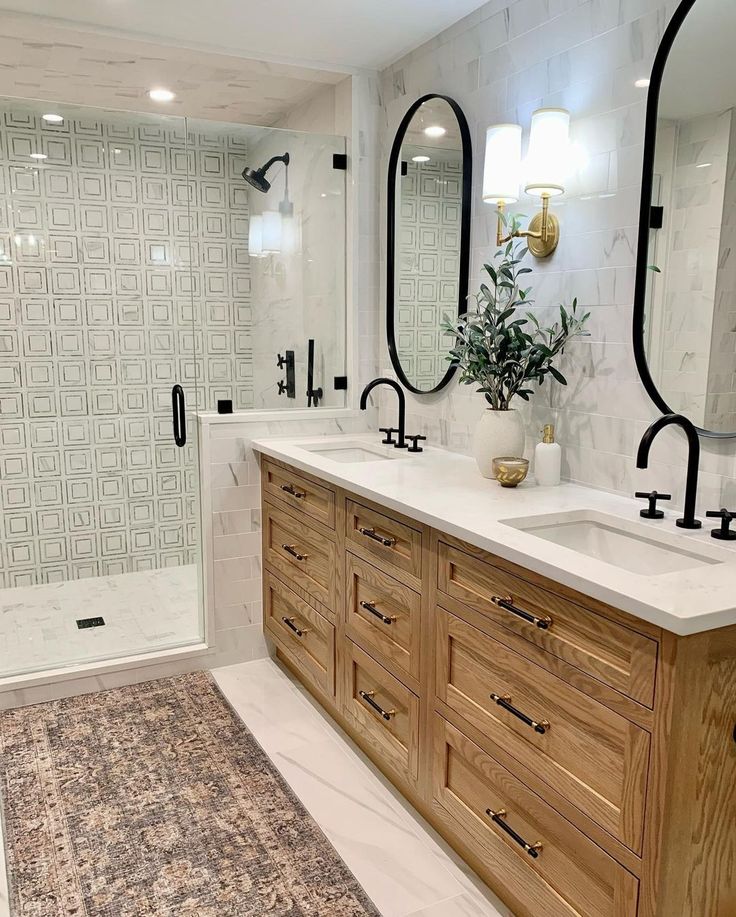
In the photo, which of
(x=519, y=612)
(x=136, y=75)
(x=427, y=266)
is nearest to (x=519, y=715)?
(x=519, y=612)

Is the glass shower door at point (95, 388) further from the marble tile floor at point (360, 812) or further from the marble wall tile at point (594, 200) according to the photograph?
the marble wall tile at point (594, 200)

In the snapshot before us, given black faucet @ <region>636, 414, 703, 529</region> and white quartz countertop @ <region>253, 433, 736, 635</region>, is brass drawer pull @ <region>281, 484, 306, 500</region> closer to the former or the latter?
white quartz countertop @ <region>253, 433, 736, 635</region>

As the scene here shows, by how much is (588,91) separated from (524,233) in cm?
44

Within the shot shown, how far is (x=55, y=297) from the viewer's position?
3033mm

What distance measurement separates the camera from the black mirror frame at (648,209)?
201 centimetres

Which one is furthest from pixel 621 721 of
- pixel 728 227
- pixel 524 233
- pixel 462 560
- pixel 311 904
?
pixel 524 233

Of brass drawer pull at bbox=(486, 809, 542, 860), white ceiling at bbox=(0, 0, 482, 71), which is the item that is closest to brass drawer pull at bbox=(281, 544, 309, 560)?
brass drawer pull at bbox=(486, 809, 542, 860)

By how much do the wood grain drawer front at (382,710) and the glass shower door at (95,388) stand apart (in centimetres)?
103

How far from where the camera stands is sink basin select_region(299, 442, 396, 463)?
126 inches

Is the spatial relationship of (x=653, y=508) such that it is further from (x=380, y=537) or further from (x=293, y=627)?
(x=293, y=627)

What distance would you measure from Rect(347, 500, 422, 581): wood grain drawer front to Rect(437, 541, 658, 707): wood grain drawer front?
0.14 metres

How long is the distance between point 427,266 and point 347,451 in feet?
2.67

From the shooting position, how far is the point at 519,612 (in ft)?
5.73

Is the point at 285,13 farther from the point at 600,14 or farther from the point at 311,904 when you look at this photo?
the point at 311,904
